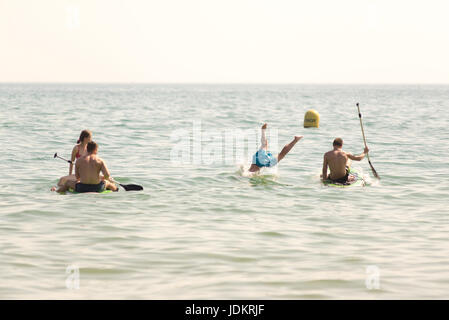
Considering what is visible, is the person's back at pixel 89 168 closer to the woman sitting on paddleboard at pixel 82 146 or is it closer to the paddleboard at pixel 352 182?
the woman sitting on paddleboard at pixel 82 146

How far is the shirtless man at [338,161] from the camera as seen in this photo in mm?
16594

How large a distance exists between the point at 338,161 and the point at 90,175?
6.24 metres

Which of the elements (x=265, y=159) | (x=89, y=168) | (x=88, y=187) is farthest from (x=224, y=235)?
(x=265, y=159)

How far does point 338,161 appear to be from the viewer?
54.9 ft

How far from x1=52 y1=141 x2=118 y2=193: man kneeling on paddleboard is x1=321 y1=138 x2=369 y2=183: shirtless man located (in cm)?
547

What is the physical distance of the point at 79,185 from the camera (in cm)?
1502

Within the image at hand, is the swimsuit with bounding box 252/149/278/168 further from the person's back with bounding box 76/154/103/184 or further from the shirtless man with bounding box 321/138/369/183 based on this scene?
the person's back with bounding box 76/154/103/184

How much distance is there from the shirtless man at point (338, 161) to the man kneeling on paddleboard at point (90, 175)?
5469 millimetres

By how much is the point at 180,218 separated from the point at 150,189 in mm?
4015

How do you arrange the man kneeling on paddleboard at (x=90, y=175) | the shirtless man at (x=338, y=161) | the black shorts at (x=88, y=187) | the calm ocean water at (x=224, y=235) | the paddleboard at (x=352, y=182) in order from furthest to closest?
the paddleboard at (x=352, y=182)
the shirtless man at (x=338, y=161)
the black shorts at (x=88, y=187)
the man kneeling on paddleboard at (x=90, y=175)
the calm ocean water at (x=224, y=235)

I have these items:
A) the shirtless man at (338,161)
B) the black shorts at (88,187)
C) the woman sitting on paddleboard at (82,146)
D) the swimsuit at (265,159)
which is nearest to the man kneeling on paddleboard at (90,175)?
the black shorts at (88,187)

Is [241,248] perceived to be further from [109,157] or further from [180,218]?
[109,157]

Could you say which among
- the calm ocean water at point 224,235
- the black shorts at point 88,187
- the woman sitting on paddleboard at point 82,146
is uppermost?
the woman sitting on paddleboard at point 82,146

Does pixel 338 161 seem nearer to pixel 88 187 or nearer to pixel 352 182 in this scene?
pixel 352 182
